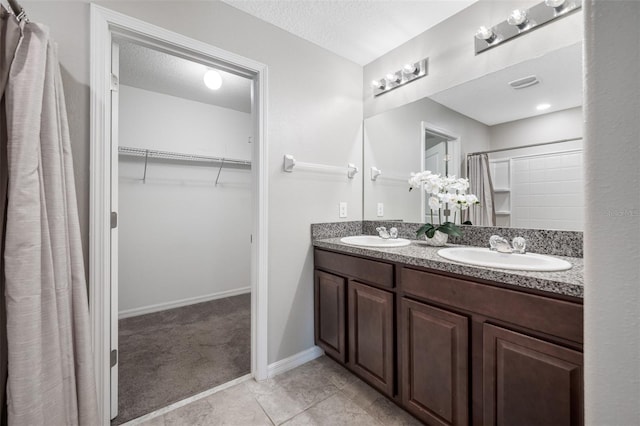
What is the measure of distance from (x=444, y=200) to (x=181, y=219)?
9.01 feet

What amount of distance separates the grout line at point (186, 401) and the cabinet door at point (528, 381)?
4.56 ft

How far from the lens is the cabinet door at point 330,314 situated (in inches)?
68.9

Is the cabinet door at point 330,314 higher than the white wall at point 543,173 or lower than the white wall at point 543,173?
lower

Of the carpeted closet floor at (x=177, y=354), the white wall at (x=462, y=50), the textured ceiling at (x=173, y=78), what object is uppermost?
the textured ceiling at (x=173, y=78)

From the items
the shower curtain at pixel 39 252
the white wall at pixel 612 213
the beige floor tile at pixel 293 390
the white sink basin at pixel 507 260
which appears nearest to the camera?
the white wall at pixel 612 213

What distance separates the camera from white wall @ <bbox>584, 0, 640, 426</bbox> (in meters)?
0.31

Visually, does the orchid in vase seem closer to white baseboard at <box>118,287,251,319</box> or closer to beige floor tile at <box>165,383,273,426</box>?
beige floor tile at <box>165,383,273,426</box>

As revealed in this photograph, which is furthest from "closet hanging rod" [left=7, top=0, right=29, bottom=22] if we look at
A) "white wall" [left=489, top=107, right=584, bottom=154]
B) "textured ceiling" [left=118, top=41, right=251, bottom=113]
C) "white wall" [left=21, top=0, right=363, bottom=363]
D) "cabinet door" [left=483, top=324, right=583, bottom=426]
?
"white wall" [left=489, top=107, right=584, bottom=154]

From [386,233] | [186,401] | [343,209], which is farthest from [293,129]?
[186,401]

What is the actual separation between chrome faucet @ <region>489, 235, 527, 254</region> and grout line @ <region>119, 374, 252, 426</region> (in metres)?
1.69

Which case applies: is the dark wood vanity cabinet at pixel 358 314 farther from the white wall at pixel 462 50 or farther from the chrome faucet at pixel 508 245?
the white wall at pixel 462 50

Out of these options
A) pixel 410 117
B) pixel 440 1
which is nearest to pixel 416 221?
pixel 410 117

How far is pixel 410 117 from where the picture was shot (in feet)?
6.56

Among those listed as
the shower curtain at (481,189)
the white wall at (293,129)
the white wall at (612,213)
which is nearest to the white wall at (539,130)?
the shower curtain at (481,189)
